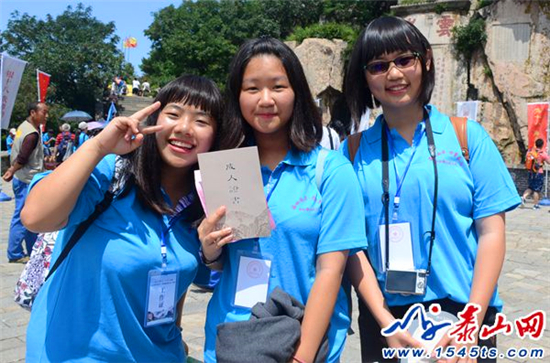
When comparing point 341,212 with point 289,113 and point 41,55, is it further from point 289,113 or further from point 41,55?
point 41,55

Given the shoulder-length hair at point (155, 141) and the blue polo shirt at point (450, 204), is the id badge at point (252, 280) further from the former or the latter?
the blue polo shirt at point (450, 204)

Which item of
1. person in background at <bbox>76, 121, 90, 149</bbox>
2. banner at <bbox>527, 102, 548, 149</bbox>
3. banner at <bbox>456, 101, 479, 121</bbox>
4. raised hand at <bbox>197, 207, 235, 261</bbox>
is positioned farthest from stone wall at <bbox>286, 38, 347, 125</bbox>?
raised hand at <bbox>197, 207, 235, 261</bbox>

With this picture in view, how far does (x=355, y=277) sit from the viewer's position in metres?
1.88

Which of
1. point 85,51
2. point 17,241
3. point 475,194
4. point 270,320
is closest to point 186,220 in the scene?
point 270,320

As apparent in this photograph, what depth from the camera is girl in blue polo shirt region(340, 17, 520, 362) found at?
181 cm

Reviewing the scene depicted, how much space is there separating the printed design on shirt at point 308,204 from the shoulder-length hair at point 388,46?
681 millimetres

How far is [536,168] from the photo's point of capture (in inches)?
472

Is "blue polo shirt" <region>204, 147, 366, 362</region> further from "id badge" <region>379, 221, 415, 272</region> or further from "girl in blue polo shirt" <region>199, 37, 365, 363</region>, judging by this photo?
"id badge" <region>379, 221, 415, 272</region>

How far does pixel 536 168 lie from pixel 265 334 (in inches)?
493

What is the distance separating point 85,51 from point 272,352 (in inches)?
1044

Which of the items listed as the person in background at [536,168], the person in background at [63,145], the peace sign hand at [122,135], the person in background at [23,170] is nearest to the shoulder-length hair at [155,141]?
the peace sign hand at [122,135]

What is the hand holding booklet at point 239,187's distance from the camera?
163 centimetres

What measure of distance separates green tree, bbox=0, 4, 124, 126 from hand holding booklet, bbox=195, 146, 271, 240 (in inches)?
975

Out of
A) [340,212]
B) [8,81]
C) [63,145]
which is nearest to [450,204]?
[340,212]
